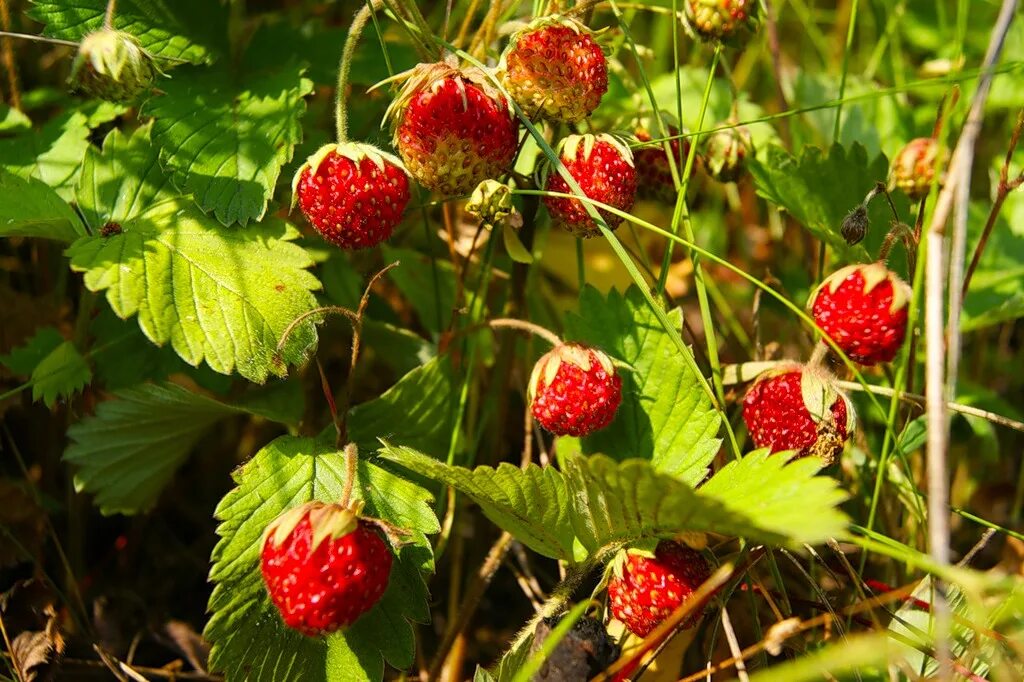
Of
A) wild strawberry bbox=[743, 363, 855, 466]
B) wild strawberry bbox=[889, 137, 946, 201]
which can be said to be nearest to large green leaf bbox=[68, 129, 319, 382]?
wild strawberry bbox=[743, 363, 855, 466]

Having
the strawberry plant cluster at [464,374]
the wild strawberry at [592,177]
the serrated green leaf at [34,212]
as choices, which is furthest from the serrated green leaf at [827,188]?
the serrated green leaf at [34,212]

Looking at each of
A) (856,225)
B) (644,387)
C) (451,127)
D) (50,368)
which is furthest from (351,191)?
(856,225)

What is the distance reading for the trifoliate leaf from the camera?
63.6 inches

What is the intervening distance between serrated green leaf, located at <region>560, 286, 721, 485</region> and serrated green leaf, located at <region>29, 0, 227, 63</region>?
859mm

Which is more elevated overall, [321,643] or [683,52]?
[683,52]

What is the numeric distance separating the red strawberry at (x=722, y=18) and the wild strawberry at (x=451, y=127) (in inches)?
14.2

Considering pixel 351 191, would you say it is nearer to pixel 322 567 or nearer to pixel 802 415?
pixel 322 567

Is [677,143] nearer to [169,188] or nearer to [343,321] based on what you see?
[343,321]

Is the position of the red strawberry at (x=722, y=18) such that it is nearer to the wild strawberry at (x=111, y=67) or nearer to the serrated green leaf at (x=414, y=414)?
the serrated green leaf at (x=414, y=414)

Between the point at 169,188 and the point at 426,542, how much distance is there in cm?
77

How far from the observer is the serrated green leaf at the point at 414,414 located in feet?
5.20

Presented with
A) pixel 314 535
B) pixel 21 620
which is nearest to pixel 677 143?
pixel 314 535

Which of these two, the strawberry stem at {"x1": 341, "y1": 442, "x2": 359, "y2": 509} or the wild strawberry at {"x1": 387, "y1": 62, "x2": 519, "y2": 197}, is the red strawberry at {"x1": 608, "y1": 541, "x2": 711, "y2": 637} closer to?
the strawberry stem at {"x1": 341, "y1": 442, "x2": 359, "y2": 509}

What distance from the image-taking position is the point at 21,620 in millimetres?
1686
